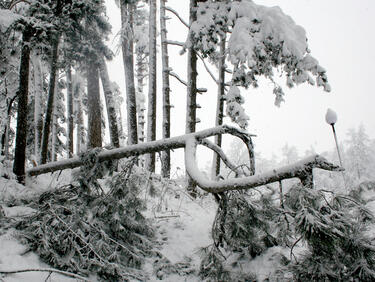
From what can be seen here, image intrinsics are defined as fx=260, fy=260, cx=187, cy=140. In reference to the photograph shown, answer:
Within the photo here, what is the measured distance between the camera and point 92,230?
4383mm

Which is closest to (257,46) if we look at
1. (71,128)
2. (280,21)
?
(280,21)

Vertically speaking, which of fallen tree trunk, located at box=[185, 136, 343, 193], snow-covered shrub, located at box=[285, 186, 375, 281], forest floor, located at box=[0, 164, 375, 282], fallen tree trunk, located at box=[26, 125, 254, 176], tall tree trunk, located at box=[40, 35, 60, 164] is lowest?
forest floor, located at box=[0, 164, 375, 282]

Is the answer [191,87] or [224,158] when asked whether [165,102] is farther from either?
[224,158]

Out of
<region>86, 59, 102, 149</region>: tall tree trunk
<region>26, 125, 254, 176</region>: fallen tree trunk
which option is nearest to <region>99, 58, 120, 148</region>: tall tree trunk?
<region>86, 59, 102, 149</region>: tall tree trunk

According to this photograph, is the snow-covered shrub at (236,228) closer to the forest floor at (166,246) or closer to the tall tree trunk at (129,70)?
the forest floor at (166,246)

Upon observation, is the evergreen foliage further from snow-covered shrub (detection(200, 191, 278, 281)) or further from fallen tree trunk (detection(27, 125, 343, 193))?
snow-covered shrub (detection(200, 191, 278, 281))

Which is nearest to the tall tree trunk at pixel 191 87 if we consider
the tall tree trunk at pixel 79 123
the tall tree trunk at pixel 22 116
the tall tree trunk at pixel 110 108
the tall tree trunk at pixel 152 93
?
the tall tree trunk at pixel 152 93

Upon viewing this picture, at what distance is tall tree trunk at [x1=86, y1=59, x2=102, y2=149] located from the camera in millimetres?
10625

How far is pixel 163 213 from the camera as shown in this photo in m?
6.94

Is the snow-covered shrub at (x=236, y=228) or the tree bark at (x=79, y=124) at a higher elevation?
the tree bark at (x=79, y=124)

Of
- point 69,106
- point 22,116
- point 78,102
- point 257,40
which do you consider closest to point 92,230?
point 22,116

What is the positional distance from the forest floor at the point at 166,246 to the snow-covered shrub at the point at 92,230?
0.20 meters

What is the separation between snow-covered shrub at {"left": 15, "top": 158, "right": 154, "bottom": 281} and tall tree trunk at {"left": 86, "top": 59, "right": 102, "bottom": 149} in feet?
19.4

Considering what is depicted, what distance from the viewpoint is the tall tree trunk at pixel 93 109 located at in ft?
34.9
